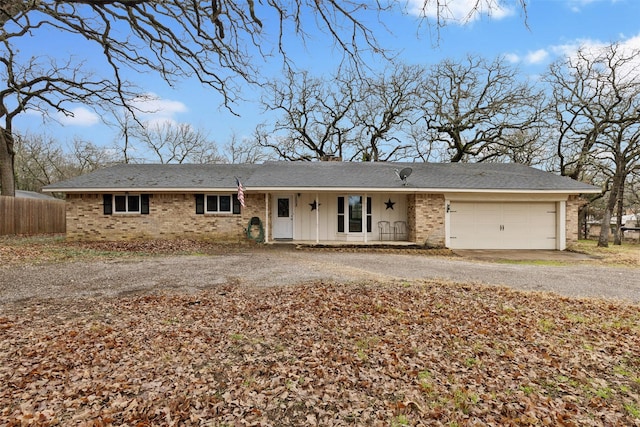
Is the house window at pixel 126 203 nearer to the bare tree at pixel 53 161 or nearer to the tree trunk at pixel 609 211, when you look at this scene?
the tree trunk at pixel 609 211

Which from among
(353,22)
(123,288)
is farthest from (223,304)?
(353,22)

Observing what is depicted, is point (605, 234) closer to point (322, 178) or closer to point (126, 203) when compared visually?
point (322, 178)

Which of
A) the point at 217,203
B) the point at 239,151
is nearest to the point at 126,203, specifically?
the point at 217,203

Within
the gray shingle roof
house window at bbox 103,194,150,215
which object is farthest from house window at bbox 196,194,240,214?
house window at bbox 103,194,150,215

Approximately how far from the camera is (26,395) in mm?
2867

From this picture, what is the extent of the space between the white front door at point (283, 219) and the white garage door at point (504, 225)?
6489 mm

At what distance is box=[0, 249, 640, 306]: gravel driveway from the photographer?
21.1 ft

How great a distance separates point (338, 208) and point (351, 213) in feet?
1.92

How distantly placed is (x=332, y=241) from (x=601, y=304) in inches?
368

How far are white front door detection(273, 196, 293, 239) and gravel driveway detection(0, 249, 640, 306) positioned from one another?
386 cm

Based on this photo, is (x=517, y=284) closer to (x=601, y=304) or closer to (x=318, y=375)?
(x=601, y=304)

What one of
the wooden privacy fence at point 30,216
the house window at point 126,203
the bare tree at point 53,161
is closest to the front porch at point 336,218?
the house window at point 126,203

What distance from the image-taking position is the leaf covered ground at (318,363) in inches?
108

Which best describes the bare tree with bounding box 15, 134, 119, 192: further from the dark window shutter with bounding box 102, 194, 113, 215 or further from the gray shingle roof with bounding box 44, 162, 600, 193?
the dark window shutter with bounding box 102, 194, 113, 215
